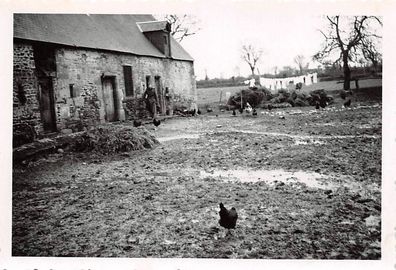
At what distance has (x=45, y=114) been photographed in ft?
16.7

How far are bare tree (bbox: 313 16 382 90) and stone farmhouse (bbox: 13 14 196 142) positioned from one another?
10.4 ft

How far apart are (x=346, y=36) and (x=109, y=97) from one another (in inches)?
184

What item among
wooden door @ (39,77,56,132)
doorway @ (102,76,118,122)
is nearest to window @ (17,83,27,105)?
wooden door @ (39,77,56,132)

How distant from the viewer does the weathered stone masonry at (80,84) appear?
4379 millimetres

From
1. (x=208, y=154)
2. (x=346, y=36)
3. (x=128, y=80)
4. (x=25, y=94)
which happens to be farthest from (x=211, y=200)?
(x=128, y=80)

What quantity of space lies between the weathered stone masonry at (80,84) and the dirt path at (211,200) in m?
0.93

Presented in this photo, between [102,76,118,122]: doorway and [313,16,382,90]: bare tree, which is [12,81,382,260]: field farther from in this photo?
[102,76,118,122]: doorway

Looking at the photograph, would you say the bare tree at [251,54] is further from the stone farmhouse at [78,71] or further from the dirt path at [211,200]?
the stone farmhouse at [78,71]

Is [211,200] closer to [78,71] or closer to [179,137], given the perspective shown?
[179,137]

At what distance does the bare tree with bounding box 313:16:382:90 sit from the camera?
378cm

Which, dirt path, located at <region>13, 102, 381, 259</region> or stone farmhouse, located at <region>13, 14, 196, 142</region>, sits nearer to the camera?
dirt path, located at <region>13, 102, 381, 259</region>

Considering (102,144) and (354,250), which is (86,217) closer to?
(102,144)

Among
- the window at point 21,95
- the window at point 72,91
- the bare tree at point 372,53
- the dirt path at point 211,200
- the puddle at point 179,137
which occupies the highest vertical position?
the bare tree at point 372,53

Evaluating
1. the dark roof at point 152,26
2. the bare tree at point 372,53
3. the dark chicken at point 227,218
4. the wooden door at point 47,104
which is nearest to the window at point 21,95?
the wooden door at point 47,104
